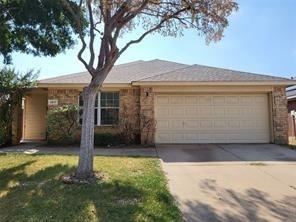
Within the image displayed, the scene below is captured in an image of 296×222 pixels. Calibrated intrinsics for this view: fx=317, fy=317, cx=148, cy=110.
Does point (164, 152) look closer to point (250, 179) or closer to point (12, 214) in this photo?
point (250, 179)

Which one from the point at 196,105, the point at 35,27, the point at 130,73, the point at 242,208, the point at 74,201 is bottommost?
the point at 242,208

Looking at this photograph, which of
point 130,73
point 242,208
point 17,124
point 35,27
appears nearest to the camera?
point 242,208

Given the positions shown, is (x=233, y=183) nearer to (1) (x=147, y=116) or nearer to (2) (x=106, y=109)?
(1) (x=147, y=116)

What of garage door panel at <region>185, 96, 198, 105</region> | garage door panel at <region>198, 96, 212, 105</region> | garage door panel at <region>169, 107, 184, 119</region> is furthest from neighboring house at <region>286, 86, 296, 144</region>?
garage door panel at <region>169, 107, 184, 119</region>

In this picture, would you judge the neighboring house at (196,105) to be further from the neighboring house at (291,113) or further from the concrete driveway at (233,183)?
the neighboring house at (291,113)

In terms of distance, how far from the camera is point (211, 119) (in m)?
14.8

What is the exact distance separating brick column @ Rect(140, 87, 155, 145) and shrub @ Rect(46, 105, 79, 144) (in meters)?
3.14

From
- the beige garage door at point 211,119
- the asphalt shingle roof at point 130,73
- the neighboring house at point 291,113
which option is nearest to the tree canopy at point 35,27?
the asphalt shingle roof at point 130,73

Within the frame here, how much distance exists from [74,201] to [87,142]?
184 cm

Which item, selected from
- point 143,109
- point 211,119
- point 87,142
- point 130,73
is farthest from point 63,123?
point 87,142

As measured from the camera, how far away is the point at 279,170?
29.3ft

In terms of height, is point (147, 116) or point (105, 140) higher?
point (147, 116)

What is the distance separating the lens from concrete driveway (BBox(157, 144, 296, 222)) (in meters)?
5.71

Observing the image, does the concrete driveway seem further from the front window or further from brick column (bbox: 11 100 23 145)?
brick column (bbox: 11 100 23 145)
